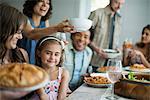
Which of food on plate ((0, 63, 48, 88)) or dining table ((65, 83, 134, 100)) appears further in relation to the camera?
dining table ((65, 83, 134, 100))

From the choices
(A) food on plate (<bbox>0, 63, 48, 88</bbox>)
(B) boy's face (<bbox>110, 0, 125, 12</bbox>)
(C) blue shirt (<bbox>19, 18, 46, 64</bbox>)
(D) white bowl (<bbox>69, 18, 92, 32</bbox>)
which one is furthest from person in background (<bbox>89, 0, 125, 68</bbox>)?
(A) food on plate (<bbox>0, 63, 48, 88</bbox>)

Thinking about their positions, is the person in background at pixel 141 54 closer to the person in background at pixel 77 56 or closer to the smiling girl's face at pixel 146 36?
the smiling girl's face at pixel 146 36

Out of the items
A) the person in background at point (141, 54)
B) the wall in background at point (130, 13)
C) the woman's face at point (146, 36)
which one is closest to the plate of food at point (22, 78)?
the person in background at point (141, 54)

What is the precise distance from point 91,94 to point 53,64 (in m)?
0.38

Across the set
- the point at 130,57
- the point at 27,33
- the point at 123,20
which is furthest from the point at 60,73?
the point at 123,20

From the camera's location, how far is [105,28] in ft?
9.51

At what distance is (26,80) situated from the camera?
0.73 meters

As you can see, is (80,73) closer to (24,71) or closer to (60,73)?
(60,73)

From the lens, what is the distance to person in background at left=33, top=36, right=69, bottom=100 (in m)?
1.52

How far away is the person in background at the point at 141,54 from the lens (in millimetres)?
2635

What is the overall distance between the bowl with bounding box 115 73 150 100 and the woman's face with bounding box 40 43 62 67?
18.2 inches

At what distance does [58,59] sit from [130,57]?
1316mm

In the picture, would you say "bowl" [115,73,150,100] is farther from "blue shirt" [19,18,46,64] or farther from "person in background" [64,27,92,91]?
"blue shirt" [19,18,46,64]

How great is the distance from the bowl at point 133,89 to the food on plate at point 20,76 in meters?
0.55
